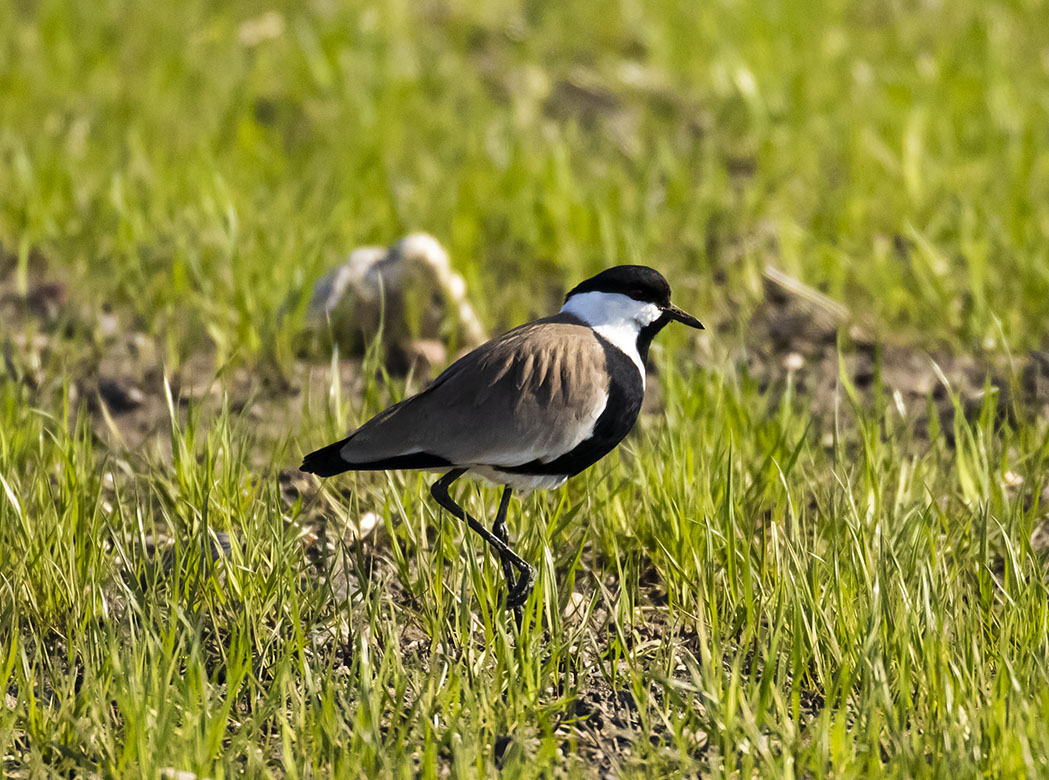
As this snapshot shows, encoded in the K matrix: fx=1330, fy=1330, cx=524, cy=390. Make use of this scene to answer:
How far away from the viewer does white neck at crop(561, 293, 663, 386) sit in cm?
321

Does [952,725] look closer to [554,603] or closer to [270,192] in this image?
[554,603]

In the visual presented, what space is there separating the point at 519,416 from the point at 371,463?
0.34 m

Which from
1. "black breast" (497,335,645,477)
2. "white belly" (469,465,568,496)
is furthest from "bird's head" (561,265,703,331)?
"white belly" (469,465,568,496)

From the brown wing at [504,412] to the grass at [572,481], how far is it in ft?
0.84

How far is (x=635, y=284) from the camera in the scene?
3191 millimetres

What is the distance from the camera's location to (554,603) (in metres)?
2.92

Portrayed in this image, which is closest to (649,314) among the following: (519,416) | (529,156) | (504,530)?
(519,416)

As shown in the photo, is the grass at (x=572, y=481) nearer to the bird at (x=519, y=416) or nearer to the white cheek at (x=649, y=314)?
the bird at (x=519, y=416)

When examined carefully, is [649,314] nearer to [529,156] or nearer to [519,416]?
[519,416]

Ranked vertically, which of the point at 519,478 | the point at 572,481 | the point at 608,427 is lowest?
the point at 572,481

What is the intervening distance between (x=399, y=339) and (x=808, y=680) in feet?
7.21

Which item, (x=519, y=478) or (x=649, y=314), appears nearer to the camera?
(x=519, y=478)

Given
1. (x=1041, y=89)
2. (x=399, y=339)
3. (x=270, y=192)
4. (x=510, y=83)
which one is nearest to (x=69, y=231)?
(x=270, y=192)

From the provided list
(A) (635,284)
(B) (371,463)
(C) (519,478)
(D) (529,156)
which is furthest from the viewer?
(D) (529,156)
